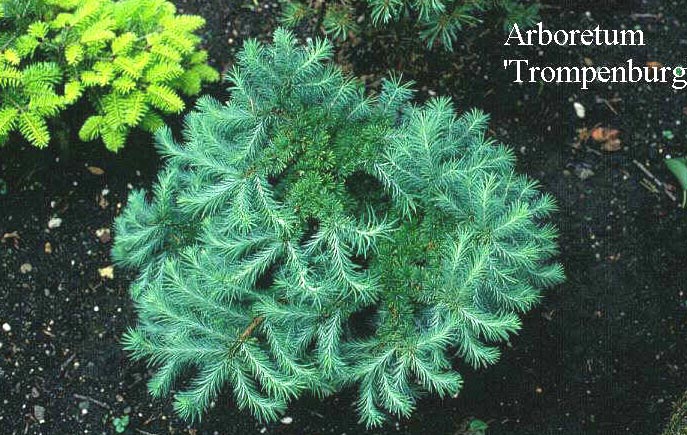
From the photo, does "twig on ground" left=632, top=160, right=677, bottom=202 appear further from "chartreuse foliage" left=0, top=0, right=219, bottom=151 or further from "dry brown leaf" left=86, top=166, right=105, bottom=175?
"dry brown leaf" left=86, top=166, right=105, bottom=175

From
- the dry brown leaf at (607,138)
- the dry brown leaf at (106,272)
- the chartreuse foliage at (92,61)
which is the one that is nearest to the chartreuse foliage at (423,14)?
the chartreuse foliage at (92,61)

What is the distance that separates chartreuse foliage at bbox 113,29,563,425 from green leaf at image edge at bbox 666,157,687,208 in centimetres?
133

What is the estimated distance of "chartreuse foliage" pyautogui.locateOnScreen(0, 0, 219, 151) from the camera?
2695 mm

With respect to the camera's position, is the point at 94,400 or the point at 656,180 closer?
the point at 94,400

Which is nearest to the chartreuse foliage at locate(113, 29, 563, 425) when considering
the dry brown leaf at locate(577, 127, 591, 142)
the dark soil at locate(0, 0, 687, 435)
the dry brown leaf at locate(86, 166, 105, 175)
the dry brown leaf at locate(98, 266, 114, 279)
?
the dark soil at locate(0, 0, 687, 435)

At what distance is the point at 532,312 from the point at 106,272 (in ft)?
6.32

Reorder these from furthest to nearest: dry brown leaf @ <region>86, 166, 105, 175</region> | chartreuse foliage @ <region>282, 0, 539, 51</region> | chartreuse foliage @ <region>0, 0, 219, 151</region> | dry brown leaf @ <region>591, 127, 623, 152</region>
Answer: dry brown leaf @ <region>591, 127, 623, 152</region>
dry brown leaf @ <region>86, 166, 105, 175</region>
chartreuse foliage @ <region>282, 0, 539, 51</region>
chartreuse foliage @ <region>0, 0, 219, 151</region>

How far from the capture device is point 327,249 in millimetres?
2145

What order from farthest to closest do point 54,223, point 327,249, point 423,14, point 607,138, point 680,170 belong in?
point 607,138
point 680,170
point 54,223
point 423,14
point 327,249

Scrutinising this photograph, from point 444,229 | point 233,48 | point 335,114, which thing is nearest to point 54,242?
point 233,48

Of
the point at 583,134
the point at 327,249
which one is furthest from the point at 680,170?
the point at 327,249

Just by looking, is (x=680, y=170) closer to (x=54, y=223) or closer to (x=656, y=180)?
(x=656, y=180)

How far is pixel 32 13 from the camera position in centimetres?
283

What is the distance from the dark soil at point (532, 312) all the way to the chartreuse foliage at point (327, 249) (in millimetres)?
683
